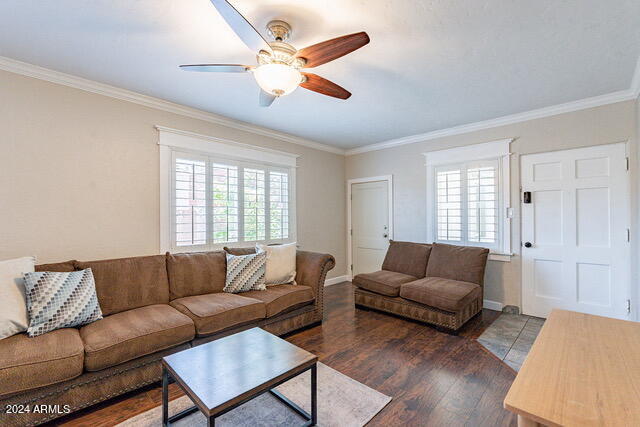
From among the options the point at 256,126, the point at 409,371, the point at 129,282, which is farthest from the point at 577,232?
the point at 129,282

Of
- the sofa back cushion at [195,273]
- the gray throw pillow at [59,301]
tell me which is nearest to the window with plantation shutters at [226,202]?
the sofa back cushion at [195,273]

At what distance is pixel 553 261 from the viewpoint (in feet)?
11.3

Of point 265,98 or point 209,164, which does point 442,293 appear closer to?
point 265,98

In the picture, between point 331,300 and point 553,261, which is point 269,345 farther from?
point 553,261

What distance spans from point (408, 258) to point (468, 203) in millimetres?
1157

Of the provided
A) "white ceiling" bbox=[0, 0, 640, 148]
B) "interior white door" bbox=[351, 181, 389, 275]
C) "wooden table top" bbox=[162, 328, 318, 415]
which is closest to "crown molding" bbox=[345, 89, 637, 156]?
"white ceiling" bbox=[0, 0, 640, 148]

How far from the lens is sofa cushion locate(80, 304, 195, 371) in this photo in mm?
1841

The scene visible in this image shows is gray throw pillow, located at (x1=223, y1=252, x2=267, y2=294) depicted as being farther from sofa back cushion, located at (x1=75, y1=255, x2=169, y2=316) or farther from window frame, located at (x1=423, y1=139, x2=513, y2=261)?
window frame, located at (x1=423, y1=139, x2=513, y2=261)

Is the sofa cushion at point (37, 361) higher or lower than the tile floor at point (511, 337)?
higher

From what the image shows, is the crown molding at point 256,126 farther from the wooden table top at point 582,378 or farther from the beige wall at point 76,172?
the wooden table top at point 582,378

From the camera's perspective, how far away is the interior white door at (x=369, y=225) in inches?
198

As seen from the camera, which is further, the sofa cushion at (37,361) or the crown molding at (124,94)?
the crown molding at (124,94)

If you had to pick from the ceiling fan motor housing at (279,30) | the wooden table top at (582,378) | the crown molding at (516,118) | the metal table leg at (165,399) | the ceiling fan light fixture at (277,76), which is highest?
the ceiling fan motor housing at (279,30)

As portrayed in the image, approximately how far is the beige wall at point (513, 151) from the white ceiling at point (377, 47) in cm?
29
